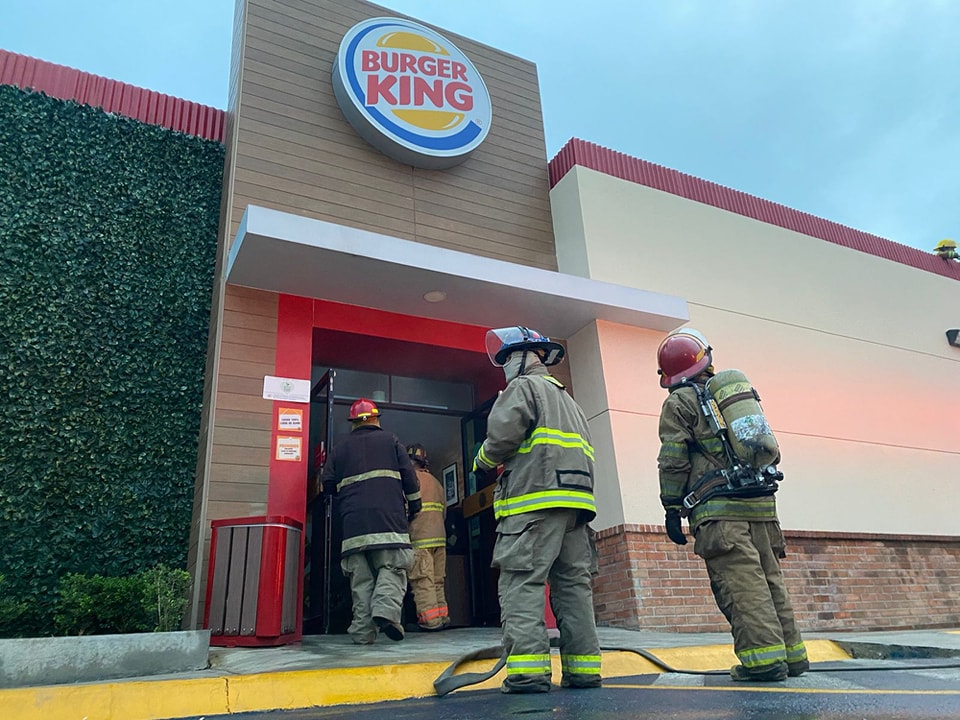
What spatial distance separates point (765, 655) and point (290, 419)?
15.5 ft

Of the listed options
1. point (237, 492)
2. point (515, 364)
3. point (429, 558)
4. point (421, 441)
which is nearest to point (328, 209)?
point (237, 492)

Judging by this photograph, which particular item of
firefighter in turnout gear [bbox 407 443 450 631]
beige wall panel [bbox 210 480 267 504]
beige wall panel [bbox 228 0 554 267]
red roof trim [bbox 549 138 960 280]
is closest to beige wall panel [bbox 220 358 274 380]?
beige wall panel [bbox 210 480 267 504]

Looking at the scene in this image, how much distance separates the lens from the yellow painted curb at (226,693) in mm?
3090

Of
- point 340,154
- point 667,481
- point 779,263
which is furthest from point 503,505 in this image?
point 779,263

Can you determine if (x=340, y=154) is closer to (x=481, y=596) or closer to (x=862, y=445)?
(x=481, y=596)

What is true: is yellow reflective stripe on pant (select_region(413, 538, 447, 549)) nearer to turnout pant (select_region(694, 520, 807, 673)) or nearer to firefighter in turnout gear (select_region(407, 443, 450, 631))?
firefighter in turnout gear (select_region(407, 443, 450, 631))

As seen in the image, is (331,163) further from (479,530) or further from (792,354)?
(792,354)

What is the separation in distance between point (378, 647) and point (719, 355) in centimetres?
568

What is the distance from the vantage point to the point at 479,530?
8.37m

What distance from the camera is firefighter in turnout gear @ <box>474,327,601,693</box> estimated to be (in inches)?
134

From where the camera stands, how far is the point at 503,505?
150 inches

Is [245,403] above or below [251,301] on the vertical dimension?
below

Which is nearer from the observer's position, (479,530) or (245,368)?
(245,368)

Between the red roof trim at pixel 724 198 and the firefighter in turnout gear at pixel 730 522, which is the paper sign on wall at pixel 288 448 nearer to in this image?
the firefighter in turnout gear at pixel 730 522
